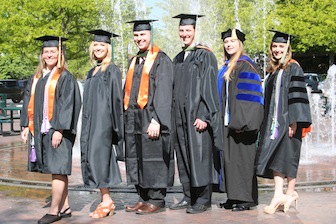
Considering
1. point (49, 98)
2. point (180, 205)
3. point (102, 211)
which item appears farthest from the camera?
point (180, 205)

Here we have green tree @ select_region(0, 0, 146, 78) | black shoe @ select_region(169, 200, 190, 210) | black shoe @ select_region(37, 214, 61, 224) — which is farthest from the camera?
green tree @ select_region(0, 0, 146, 78)

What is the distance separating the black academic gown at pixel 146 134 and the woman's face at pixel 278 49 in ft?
3.76

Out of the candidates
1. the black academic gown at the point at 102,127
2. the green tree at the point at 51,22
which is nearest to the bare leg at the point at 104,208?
the black academic gown at the point at 102,127

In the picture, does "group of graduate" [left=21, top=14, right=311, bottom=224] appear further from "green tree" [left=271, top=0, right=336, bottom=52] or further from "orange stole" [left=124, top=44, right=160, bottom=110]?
"green tree" [left=271, top=0, right=336, bottom=52]

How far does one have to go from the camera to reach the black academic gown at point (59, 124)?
632cm

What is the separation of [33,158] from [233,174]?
217 centimetres

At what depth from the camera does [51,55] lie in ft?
21.5

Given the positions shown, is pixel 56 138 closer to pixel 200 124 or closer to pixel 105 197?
pixel 105 197

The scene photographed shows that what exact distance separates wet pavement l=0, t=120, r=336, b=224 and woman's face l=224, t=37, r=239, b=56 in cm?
177

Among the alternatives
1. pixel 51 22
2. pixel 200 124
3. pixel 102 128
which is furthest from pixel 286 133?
pixel 51 22

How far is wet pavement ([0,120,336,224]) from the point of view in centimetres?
641

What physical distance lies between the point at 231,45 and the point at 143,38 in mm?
978

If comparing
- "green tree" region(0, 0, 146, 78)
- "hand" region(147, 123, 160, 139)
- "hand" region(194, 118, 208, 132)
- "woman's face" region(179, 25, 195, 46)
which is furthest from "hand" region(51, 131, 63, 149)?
"green tree" region(0, 0, 146, 78)

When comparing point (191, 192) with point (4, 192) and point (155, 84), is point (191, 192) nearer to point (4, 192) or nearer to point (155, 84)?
point (155, 84)
